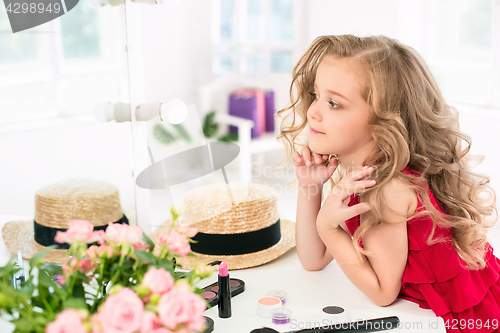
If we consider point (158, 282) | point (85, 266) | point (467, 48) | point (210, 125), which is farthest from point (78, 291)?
point (467, 48)

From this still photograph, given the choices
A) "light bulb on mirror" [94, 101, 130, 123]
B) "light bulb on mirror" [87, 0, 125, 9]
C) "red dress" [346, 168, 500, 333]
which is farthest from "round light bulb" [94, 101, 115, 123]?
"red dress" [346, 168, 500, 333]

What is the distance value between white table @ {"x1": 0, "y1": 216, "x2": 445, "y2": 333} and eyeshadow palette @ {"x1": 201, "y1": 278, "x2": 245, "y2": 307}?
0.01 meters

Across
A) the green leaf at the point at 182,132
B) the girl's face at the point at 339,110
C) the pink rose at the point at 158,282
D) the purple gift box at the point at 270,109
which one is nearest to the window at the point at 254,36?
the purple gift box at the point at 270,109

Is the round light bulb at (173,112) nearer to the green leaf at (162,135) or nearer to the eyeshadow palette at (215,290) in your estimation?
the green leaf at (162,135)

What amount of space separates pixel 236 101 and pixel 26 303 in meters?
2.01

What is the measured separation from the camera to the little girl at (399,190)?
896 mm

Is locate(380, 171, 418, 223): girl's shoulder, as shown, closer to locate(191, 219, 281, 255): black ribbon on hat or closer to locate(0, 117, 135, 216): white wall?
locate(191, 219, 281, 255): black ribbon on hat

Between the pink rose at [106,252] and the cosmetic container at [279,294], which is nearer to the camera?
the pink rose at [106,252]

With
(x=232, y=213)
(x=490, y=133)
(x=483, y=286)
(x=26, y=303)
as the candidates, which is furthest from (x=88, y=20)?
(x=490, y=133)

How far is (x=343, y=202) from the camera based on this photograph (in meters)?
0.96

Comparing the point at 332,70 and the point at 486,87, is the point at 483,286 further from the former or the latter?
the point at 486,87

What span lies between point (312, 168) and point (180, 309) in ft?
2.28

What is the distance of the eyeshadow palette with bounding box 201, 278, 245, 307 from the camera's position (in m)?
0.88

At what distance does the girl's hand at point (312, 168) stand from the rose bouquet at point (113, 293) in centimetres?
54
